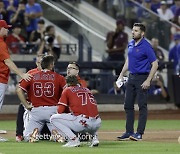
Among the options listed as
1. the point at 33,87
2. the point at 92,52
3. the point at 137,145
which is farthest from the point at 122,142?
the point at 92,52

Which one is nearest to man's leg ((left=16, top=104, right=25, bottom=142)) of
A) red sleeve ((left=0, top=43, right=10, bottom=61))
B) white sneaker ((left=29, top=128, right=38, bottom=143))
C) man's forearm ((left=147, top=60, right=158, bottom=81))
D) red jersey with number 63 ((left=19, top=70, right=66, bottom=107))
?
white sneaker ((left=29, top=128, right=38, bottom=143))

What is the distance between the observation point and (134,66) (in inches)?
590

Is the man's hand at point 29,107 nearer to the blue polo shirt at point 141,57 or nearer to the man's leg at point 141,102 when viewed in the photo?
the man's leg at point 141,102

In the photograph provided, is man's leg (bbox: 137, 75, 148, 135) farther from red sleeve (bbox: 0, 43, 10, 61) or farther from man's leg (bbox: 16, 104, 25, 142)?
red sleeve (bbox: 0, 43, 10, 61)

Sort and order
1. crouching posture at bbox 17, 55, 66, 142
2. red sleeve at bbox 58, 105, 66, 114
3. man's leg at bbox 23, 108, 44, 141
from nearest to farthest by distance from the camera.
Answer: red sleeve at bbox 58, 105, 66, 114 → crouching posture at bbox 17, 55, 66, 142 → man's leg at bbox 23, 108, 44, 141

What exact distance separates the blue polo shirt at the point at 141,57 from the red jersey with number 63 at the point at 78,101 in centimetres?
195

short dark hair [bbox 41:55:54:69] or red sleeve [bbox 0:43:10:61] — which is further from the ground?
red sleeve [bbox 0:43:10:61]

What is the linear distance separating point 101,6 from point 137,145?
1487cm

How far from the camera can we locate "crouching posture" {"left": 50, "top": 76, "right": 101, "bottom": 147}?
13.2 m

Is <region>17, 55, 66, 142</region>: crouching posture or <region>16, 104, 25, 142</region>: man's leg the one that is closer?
<region>17, 55, 66, 142</region>: crouching posture

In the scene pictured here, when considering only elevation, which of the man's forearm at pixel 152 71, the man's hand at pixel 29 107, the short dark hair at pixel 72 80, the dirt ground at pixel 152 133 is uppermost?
the man's forearm at pixel 152 71

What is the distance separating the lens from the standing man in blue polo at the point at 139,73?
14852 millimetres

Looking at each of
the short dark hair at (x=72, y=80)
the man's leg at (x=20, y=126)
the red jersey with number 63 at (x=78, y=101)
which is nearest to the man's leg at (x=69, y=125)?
the red jersey with number 63 at (x=78, y=101)

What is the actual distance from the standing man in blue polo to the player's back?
1.34 m
